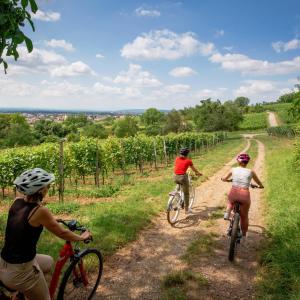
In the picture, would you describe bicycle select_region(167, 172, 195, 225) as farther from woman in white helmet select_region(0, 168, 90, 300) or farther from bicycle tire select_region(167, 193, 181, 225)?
woman in white helmet select_region(0, 168, 90, 300)

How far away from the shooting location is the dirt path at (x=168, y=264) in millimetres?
5070

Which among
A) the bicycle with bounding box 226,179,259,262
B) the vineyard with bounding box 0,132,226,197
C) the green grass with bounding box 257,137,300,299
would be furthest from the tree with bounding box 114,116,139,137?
the bicycle with bounding box 226,179,259,262

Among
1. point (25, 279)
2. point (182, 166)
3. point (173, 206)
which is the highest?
point (182, 166)

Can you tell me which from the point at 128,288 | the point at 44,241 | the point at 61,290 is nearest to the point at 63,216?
the point at 44,241

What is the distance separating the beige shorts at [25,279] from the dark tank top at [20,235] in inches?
2.5

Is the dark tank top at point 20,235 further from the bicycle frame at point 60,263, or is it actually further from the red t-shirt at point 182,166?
the red t-shirt at point 182,166

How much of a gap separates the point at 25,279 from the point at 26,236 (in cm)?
45

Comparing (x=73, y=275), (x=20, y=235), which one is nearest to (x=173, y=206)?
(x=73, y=275)

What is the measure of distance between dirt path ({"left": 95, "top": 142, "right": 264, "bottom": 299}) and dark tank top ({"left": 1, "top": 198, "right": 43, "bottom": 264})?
2185mm

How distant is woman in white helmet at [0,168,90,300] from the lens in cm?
305

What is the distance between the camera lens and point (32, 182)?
3.16m

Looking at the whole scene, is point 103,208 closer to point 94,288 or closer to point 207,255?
point 207,255

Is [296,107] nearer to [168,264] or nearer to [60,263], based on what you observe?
[168,264]

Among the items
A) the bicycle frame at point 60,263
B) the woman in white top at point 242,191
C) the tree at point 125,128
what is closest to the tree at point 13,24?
the bicycle frame at point 60,263
